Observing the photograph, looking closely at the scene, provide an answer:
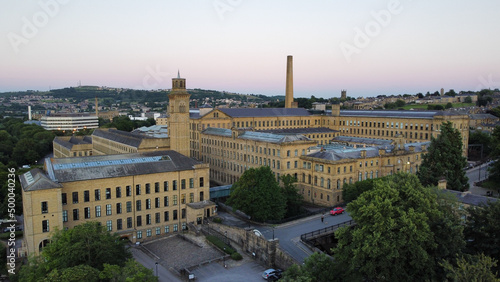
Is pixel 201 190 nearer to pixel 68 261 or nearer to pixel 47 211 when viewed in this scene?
pixel 47 211

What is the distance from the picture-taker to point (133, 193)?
2266 inches

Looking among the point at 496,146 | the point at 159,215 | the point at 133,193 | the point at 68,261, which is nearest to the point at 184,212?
the point at 159,215

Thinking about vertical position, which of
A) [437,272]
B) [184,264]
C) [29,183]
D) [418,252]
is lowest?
[184,264]

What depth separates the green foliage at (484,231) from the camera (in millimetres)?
37312

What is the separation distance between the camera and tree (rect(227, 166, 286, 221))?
5906cm

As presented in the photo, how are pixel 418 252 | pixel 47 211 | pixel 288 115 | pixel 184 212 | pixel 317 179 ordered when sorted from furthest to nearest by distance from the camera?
pixel 288 115 → pixel 317 179 → pixel 184 212 → pixel 47 211 → pixel 418 252

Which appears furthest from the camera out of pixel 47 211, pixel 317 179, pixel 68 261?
pixel 317 179

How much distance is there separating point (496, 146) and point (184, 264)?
243ft

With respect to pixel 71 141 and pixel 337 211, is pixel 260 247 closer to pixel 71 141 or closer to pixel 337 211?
pixel 337 211

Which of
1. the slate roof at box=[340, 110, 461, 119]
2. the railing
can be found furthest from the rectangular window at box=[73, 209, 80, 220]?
the slate roof at box=[340, 110, 461, 119]

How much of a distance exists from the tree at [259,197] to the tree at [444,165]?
25.5 metres

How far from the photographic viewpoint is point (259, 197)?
194 feet

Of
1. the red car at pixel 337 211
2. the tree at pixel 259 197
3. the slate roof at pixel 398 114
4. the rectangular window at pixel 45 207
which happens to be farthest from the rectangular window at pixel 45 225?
the slate roof at pixel 398 114

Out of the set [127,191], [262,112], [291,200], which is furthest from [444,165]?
[262,112]
